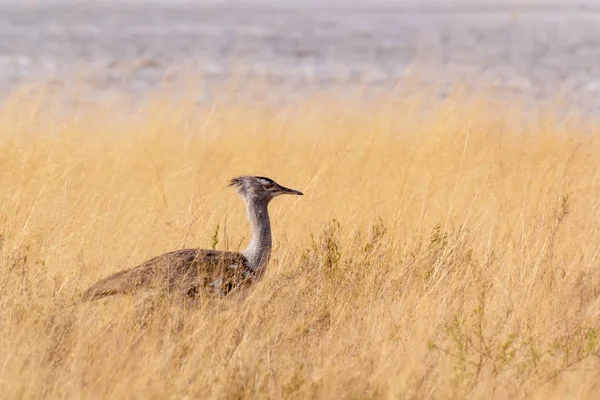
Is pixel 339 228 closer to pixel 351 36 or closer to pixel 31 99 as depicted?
pixel 31 99

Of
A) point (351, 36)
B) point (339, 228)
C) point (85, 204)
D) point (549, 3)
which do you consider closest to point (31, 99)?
point (85, 204)

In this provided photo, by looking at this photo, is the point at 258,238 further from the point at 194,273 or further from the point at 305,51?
the point at 305,51

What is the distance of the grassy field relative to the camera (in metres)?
4.16

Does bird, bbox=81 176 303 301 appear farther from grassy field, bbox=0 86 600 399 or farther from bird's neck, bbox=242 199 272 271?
grassy field, bbox=0 86 600 399

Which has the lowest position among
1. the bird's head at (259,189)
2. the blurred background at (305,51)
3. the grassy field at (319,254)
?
the grassy field at (319,254)

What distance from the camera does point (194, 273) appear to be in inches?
202

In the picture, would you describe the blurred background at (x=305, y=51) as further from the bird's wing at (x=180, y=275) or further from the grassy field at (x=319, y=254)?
the bird's wing at (x=180, y=275)

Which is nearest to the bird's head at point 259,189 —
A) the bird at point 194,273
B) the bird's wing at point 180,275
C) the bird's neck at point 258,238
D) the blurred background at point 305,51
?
the bird's neck at point 258,238

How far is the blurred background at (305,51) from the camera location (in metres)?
13.4

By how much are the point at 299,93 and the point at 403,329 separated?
9.28 m

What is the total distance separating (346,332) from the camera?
4723 mm

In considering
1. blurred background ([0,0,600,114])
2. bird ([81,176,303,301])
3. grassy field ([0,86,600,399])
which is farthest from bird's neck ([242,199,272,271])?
blurred background ([0,0,600,114])

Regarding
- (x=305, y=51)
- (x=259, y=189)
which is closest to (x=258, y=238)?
(x=259, y=189)

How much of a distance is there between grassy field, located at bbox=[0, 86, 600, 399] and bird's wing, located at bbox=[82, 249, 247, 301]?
0.39ft
